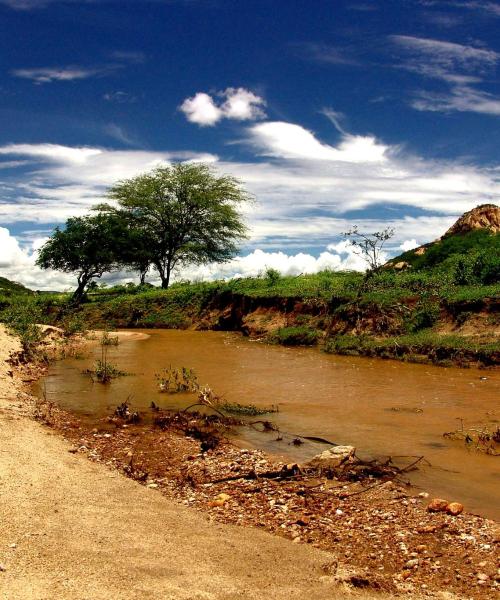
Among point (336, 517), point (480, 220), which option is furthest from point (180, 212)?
point (336, 517)

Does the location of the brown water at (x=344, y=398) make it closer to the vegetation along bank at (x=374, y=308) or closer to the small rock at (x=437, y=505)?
the small rock at (x=437, y=505)

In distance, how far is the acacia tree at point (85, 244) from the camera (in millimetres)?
34750

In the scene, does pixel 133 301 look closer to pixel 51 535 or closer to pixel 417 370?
pixel 417 370

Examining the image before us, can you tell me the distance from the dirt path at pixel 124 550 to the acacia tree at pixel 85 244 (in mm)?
30702

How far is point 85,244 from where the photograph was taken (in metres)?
34.9

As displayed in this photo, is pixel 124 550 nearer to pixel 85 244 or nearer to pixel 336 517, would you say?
pixel 336 517

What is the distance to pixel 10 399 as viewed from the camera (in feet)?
28.5

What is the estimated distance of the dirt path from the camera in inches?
133

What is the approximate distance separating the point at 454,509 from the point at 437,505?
15 cm

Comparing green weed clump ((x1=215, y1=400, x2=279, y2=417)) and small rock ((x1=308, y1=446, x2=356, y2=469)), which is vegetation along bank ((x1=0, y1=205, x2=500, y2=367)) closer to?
green weed clump ((x1=215, y1=400, x2=279, y2=417))

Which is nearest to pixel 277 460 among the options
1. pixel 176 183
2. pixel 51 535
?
pixel 51 535

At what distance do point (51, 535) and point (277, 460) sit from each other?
10.1ft

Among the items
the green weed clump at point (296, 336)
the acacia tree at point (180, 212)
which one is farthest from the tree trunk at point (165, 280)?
the green weed clump at point (296, 336)

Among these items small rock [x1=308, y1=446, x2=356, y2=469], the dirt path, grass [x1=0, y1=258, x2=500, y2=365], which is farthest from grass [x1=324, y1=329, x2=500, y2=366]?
the dirt path
